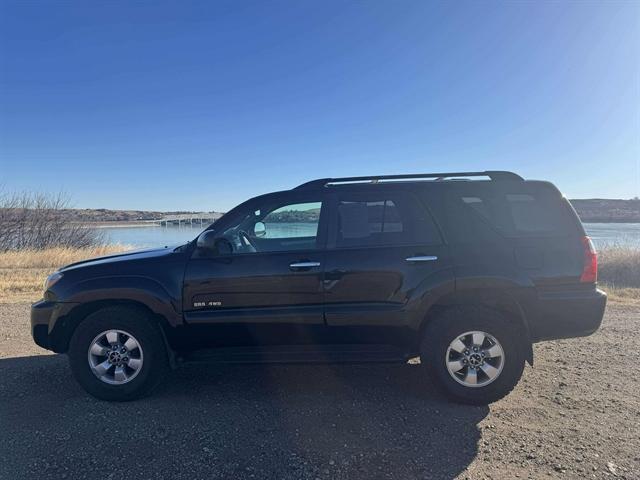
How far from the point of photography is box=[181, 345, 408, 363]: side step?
3562 millimetres

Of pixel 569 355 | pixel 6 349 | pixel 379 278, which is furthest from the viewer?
pixel 6 349

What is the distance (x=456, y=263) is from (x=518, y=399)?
1.32m

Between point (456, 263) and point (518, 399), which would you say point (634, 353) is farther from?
point (456, 263)

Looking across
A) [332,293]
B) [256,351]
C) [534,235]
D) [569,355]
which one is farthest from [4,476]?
[569,355]

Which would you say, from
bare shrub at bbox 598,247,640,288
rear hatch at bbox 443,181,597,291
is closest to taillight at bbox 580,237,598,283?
rear hatch at bbox 443,181,597,291

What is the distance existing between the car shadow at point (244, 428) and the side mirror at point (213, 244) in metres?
1.31

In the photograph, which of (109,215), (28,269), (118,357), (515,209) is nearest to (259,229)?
(118,357)

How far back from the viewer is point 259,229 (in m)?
4.14

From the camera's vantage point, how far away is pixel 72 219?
2642 cm

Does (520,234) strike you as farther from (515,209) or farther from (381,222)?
(381,222)

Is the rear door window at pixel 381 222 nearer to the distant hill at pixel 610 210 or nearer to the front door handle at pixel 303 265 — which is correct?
the front door handle at pixel 303 265

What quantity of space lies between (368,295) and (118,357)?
7.32 ft

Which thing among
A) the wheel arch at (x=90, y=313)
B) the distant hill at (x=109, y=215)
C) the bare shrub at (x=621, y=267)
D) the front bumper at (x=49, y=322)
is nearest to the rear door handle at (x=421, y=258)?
the wheel arch at (x=90, y=313)

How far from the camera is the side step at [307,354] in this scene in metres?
3.56
